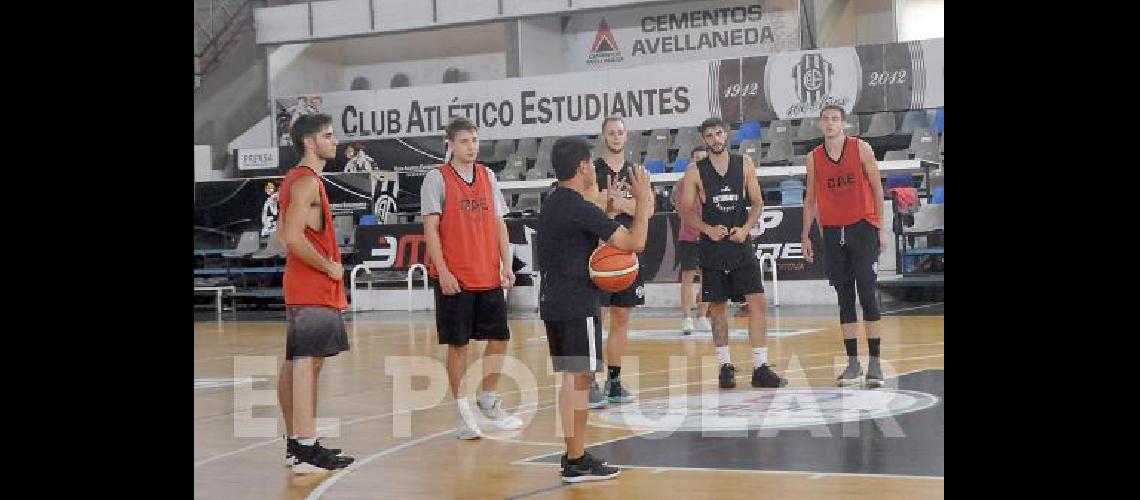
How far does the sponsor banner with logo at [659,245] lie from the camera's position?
19.8m

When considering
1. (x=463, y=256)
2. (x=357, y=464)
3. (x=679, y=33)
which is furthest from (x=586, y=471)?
(x=679, y=33)

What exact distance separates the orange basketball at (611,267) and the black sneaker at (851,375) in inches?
129

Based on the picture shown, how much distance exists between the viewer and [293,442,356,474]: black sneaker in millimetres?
7254

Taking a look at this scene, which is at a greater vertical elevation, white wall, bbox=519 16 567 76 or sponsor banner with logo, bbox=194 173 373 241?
white wall, bbox=519 16 567 76

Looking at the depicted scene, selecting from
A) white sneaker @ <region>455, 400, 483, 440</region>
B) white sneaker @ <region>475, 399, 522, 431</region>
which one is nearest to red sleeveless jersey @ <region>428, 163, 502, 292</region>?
white sneaker @ <region>455, 400, 483, 440</region>

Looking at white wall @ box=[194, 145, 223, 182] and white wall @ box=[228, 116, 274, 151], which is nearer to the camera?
white wall @ box=[194, 145, 223, 182]

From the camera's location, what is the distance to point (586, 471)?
22.0ft

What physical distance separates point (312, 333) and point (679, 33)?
22568mm

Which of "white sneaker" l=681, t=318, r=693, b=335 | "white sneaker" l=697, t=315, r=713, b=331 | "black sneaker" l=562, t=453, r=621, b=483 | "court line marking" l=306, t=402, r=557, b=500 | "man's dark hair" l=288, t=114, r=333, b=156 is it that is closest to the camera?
"black sneaker" l=562, t=453, r=621, b=483

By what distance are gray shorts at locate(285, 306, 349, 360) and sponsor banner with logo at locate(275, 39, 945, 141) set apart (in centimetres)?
1696

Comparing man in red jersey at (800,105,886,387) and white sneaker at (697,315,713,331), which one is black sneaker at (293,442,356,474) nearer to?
man in red jersey at (800,105,886,387)
